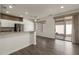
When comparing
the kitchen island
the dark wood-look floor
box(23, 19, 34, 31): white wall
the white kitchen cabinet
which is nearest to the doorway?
the dark wood-look floor

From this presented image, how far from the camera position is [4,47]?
411cm

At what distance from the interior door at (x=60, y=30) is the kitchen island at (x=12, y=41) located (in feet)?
14.5

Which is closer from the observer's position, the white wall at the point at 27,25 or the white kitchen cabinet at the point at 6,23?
the white kitchen cabinet at the point at 6,23

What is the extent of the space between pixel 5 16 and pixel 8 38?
4.71 m

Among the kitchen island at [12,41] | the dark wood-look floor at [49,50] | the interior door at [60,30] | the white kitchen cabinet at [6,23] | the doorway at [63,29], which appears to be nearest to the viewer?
the kitchen island at [12,41]

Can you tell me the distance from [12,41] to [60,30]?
653 cm

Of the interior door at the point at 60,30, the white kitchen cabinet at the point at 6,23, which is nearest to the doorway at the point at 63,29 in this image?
the interior door at the point at 60,30

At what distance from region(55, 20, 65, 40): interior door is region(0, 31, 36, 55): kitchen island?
4420mm

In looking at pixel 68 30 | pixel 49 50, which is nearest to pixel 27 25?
pixel 68 30

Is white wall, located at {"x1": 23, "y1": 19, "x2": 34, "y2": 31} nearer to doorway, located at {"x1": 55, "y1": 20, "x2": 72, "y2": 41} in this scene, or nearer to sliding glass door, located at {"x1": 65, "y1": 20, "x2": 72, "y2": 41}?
doorway, located at {"x1": 55, "y1": 20, "x2": 72, "y2": 41}

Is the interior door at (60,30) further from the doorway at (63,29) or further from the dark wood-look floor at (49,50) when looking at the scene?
the dark wood-look floor at (49,50)

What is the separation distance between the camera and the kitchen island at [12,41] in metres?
4.03

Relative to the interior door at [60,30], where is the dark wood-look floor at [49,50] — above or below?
below
